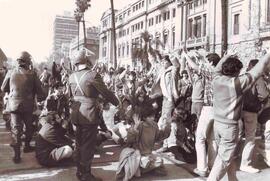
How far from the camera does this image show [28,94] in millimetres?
6223

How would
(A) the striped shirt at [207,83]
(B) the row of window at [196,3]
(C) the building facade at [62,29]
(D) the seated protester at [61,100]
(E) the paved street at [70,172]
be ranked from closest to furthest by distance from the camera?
(E) the paved street at [70,172] < (A) the striped shirt at [207,83] < (D) the seated protester at [61,100] < (B) the row of window at [196,3] < (C) the building facade at [62,29]

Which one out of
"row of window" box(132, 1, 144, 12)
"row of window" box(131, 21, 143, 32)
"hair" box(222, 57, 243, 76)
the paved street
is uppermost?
"row of window" box(132, 1, 144, 12)

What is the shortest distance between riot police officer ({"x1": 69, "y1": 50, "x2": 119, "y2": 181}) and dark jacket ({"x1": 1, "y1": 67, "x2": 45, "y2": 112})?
1588mm

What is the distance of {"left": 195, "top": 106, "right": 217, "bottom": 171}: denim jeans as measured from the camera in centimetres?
516

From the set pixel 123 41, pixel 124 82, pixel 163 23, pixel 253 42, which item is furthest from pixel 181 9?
pixel 124 82

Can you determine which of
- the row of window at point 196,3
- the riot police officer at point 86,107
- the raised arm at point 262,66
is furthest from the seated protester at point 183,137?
the row of window at point 196,3

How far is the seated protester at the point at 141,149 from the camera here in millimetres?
4980

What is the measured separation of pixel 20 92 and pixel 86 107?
1.87 metres

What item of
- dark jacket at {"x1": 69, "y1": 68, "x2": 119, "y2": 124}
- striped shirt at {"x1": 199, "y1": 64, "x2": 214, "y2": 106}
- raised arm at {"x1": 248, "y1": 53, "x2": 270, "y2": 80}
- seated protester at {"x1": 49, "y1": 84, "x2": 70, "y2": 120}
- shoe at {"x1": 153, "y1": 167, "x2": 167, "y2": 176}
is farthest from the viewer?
seated protester at {"x1": 49, "y1": 84, "x2": 70, "y2": 120}

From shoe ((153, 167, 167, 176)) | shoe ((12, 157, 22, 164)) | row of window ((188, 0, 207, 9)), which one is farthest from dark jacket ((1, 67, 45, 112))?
row of window ((188, 0, 207, 9))

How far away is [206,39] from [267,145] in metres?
35.3

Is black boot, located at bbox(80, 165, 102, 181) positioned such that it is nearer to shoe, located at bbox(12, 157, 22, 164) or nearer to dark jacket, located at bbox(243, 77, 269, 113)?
shoe, located at bbox(12, 157, 22, 164)

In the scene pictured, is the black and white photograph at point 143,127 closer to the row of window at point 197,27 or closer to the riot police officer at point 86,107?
the riot police officer at point 86,107

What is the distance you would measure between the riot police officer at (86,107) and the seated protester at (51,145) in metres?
0.78
